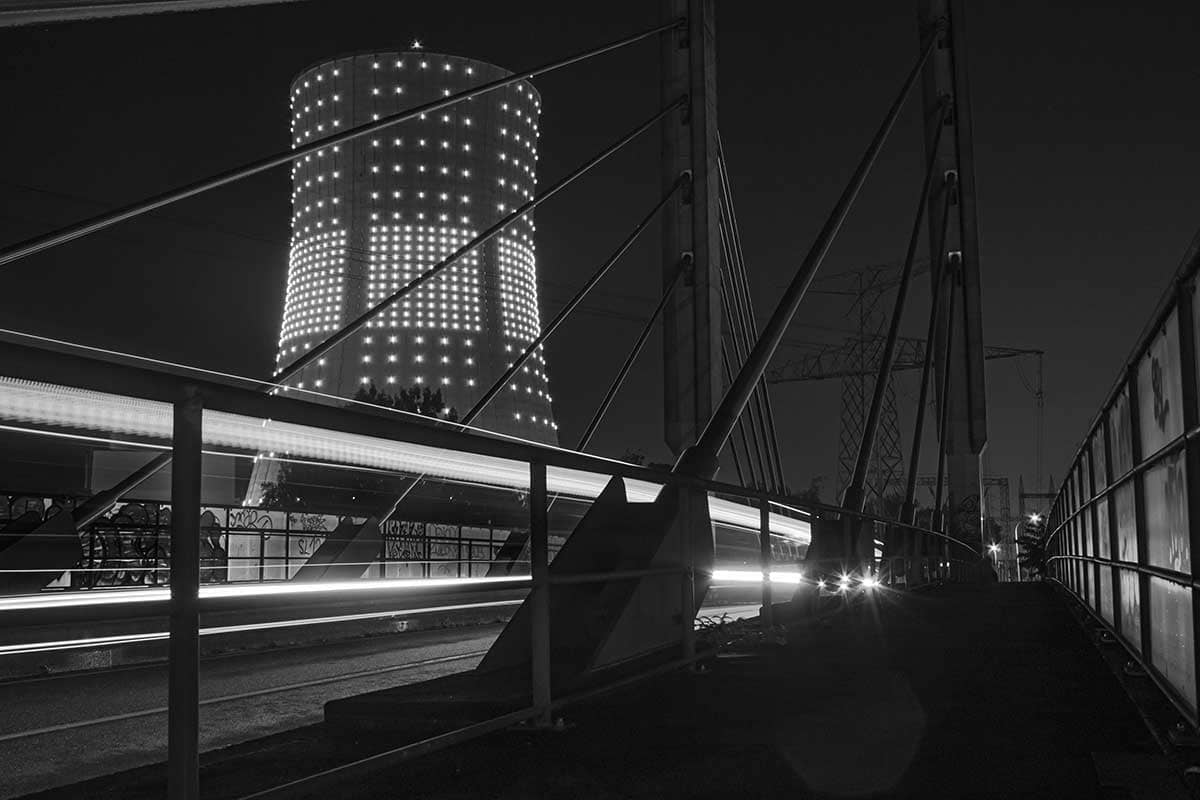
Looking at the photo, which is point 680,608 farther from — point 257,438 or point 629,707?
point 257,438

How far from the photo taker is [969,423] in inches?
886

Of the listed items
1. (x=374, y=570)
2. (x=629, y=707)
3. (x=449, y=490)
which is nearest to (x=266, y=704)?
(x=629, y=707)

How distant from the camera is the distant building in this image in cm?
3609

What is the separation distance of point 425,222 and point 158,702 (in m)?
30.1

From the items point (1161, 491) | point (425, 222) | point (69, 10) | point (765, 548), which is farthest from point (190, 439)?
point (425, 222)

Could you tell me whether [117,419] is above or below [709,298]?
below

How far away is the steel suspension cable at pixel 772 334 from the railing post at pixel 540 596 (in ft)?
9.10

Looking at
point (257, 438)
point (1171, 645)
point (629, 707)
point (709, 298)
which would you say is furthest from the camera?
point (709, 298)

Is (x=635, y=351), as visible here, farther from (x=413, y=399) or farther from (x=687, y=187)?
(x=413, y=399)

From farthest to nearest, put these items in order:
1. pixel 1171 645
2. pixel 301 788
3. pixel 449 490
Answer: pixel 449 490
pixel 1171 645
pixel 301 788

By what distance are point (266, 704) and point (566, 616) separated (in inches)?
84.6

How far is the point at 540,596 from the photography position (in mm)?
4395

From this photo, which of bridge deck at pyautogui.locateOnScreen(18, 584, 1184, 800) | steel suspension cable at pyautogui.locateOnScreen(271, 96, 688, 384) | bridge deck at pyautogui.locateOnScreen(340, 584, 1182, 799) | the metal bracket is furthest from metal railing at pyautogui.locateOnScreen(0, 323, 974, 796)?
the metal bracket

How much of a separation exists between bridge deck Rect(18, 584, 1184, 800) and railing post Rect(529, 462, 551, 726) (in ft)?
0.52
